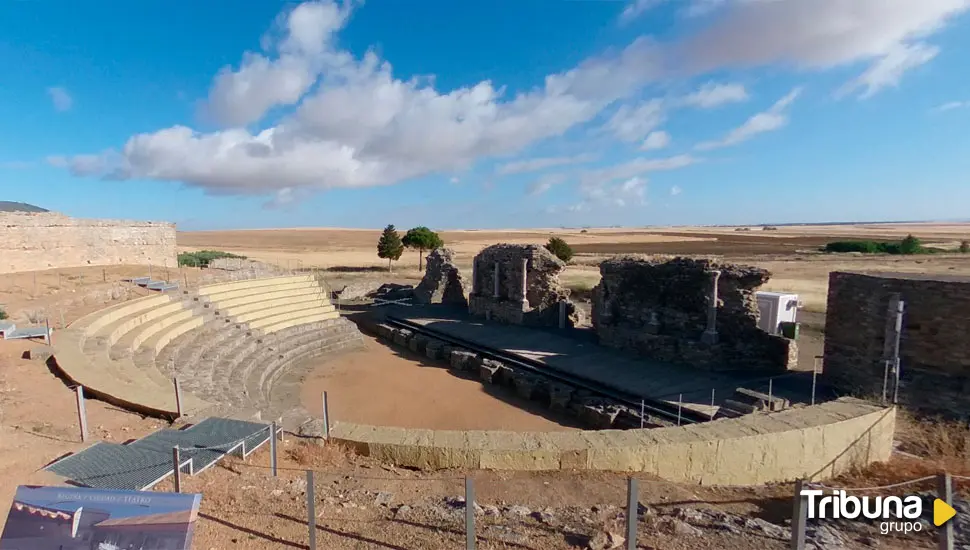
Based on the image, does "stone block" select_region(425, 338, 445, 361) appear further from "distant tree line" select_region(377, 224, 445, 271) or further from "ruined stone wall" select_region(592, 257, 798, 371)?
"distant tree line" select_region(377, 224, 445, 271)

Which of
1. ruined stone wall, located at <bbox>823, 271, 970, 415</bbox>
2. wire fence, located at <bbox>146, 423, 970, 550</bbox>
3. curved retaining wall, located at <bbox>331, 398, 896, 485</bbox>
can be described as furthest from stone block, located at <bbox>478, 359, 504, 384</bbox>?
wire fence, located at <bbox>146, 423, 970, 550</bbox>

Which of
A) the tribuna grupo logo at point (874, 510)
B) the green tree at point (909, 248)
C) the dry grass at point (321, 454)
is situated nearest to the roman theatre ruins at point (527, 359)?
the dry grass at point (321, 454)

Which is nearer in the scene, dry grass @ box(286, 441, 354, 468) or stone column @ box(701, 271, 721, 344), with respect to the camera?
dry grass @ box(286, 441, 354, 468)

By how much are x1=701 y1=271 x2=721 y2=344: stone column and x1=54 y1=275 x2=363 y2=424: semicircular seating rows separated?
1163 centimetres

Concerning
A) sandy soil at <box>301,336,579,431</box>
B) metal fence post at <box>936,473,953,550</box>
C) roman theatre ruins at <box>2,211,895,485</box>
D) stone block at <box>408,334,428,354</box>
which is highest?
metal fence post at <box>936,473,953,550</box>

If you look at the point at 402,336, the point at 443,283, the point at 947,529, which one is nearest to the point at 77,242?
the point at 402,336

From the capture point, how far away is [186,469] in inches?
226

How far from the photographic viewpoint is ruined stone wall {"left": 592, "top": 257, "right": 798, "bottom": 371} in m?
15.2

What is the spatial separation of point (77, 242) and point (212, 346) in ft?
51.3

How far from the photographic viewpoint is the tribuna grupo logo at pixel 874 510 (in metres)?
5.55

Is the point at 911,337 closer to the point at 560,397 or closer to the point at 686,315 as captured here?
the point at 686,315

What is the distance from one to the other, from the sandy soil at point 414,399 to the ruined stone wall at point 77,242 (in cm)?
1643

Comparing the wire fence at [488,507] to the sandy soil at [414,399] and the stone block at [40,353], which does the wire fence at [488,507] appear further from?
the stone block at [40,353]

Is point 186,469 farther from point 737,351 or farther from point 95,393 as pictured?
point 737,351
